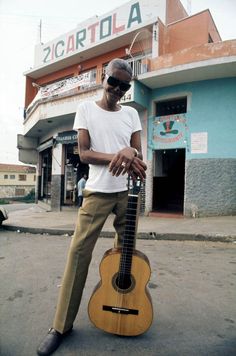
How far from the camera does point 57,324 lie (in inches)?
71.2

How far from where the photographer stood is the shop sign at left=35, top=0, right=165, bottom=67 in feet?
36.0

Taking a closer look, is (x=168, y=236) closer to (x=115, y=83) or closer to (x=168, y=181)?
(x=115, y=83)

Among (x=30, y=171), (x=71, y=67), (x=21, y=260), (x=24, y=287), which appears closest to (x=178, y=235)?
(x=21, y=260)

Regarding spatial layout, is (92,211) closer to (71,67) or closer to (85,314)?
(85,314)

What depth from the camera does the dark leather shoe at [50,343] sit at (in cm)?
168

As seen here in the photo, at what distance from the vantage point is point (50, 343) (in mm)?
1726

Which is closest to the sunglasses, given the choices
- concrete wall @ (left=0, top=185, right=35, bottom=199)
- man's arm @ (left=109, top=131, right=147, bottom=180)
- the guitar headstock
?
man's arm @ (left=109, top=131, right=147, bottom=180)

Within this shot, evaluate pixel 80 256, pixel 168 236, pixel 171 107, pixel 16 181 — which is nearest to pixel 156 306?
pixel 80 256

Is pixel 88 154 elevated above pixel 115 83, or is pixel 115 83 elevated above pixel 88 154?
pixel 115 83

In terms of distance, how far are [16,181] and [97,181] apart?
51491 mm

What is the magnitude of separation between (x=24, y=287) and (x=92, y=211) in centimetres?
162

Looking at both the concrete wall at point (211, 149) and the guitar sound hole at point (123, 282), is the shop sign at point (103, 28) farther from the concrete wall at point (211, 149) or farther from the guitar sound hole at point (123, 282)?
the guitar sound hole at point (123, 282)

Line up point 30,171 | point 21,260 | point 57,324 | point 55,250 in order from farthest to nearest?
point 30,171 → point 55,250 → point 21,260 → point 57,324

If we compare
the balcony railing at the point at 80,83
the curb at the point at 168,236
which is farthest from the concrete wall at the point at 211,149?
the curb at the point at 168,236
